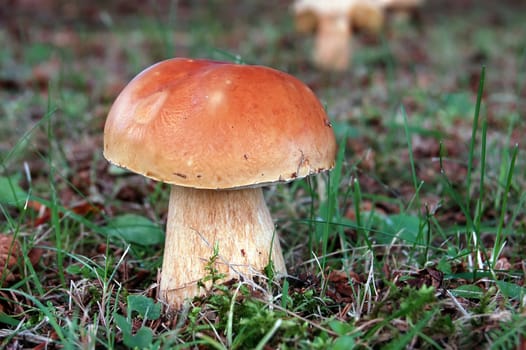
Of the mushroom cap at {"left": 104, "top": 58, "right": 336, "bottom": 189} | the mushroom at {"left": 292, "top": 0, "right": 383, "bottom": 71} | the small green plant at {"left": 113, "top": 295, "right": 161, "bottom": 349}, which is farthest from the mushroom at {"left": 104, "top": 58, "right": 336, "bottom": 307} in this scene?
the mushroom at {"left": 292, "top": 0, "right": 383, "bottom": 71}

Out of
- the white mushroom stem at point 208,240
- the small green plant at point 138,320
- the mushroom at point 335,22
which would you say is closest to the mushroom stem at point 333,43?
the mushroom at point 335,22

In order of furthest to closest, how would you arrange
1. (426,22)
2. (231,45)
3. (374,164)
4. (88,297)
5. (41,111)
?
(426,22) < (231,45) < (41,111) < (374,164) < (88,297)

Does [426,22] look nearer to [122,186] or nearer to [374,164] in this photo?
[374,164]

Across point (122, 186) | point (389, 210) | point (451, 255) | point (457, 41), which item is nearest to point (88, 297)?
point (122, 186)

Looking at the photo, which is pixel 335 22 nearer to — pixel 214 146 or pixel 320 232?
pixel 320 232

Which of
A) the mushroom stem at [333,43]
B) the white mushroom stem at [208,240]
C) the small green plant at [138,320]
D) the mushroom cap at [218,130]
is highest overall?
the mushroom stem at [333,43]

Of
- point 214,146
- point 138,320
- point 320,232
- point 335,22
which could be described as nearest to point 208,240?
point 138,320

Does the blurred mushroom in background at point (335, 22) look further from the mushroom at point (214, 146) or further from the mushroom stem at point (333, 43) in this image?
the mushroom at point (214, 146)
